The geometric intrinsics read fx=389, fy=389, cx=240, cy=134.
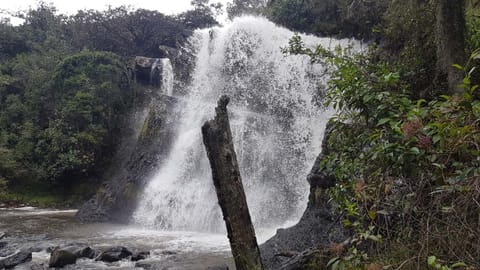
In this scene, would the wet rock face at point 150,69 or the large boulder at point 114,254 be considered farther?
the wet rock face at point 150,69

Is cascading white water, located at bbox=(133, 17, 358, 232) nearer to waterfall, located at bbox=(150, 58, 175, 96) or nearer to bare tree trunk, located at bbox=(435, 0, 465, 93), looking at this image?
waterfall, located at bbox=(150, 58, 175, 96)

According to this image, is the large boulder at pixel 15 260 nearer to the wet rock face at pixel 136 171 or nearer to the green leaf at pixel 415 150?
the wet rock face at pixel 136 171

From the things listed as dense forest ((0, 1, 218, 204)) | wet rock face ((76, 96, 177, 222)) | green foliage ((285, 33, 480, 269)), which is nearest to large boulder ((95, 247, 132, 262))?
wet rock face ((76, 96, 177, 222))

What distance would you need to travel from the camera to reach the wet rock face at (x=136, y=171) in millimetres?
15859

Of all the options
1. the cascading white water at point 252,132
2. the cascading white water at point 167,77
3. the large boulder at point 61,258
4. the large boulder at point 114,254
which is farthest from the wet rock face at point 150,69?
the large boulder at point 61,258

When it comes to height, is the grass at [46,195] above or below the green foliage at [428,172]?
below

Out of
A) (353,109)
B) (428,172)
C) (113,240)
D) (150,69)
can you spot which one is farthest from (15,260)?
(150,69)

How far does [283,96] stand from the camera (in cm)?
1698

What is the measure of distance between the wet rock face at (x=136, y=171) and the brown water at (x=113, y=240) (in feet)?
3.02

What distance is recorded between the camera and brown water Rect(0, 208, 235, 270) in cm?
845

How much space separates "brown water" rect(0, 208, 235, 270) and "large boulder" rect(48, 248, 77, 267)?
0.22 meters

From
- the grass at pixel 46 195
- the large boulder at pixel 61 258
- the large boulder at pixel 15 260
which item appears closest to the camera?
the large boulder at pixel 15 260

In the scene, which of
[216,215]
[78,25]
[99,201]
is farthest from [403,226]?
[78,25]

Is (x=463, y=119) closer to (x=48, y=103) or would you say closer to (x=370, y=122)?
(x=370, y=122)
